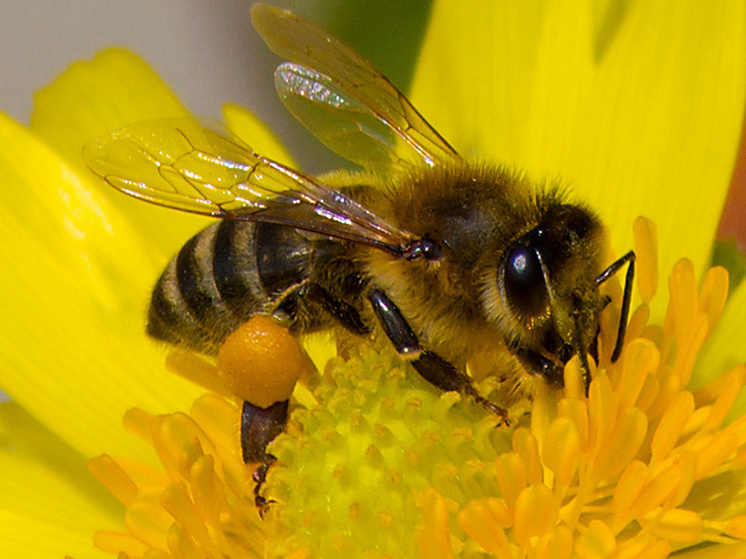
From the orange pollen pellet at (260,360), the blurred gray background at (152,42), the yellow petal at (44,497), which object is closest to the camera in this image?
the orange pollen pellet at (260,360)

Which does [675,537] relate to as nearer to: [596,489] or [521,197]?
[596,489]

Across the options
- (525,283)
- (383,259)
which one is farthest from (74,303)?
(525,283)

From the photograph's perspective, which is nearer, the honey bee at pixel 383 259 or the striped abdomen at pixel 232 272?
the honey bee at pixel 383 259

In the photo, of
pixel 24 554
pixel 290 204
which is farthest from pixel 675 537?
pixel 24 554

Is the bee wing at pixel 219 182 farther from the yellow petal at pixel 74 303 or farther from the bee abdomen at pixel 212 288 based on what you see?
the yellow petal at pixel 74 303

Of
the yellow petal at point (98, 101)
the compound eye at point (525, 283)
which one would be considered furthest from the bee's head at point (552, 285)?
the yellow petal at point (98, 101)

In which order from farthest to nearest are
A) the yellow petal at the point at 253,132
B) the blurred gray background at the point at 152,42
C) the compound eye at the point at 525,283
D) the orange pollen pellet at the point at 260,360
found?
the blurred gray background at the point at 152,42 → the yellow petal at the point at 253,132 → the orange pollen pellet at the point at 260,360 → the compound eye at the point at 525,283
